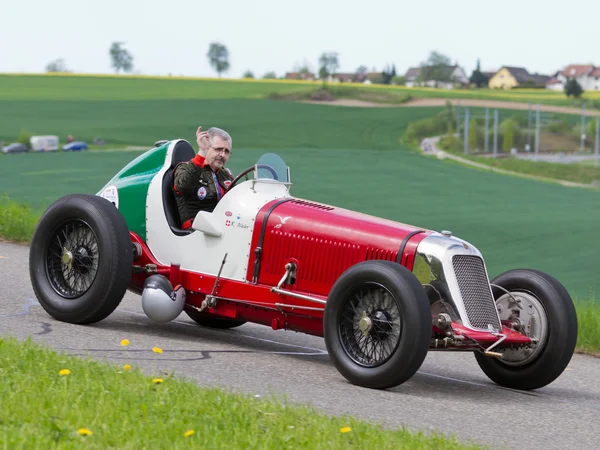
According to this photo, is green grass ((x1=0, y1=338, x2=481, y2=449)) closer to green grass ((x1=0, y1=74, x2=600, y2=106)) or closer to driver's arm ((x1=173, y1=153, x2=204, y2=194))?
driver's arm ((x1=173, y1=153, x2=204, y2=194))

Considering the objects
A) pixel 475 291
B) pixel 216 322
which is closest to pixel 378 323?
pixel 475 291

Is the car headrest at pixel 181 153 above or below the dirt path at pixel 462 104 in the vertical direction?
above

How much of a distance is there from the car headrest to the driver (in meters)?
0.25

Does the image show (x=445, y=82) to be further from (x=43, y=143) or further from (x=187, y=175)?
(x=187, y=175)

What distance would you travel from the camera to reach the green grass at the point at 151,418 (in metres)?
5.09

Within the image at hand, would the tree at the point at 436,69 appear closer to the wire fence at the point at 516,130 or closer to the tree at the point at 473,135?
the wire fence at the point at 516,130

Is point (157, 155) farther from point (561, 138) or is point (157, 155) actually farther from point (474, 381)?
point (561, 138)

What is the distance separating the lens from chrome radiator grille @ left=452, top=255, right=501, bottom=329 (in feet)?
25.0

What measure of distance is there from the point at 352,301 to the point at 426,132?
62.4 metres

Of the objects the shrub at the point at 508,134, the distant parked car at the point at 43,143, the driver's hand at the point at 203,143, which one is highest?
the driver's hand at the point at 203,143

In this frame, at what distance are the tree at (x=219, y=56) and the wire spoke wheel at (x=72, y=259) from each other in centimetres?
10774

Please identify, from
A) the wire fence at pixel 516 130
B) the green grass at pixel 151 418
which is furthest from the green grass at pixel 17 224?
the wire fence at pixel 516 130

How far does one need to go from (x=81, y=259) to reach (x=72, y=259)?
7 centimetres

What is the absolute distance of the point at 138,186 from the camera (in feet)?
30.6
